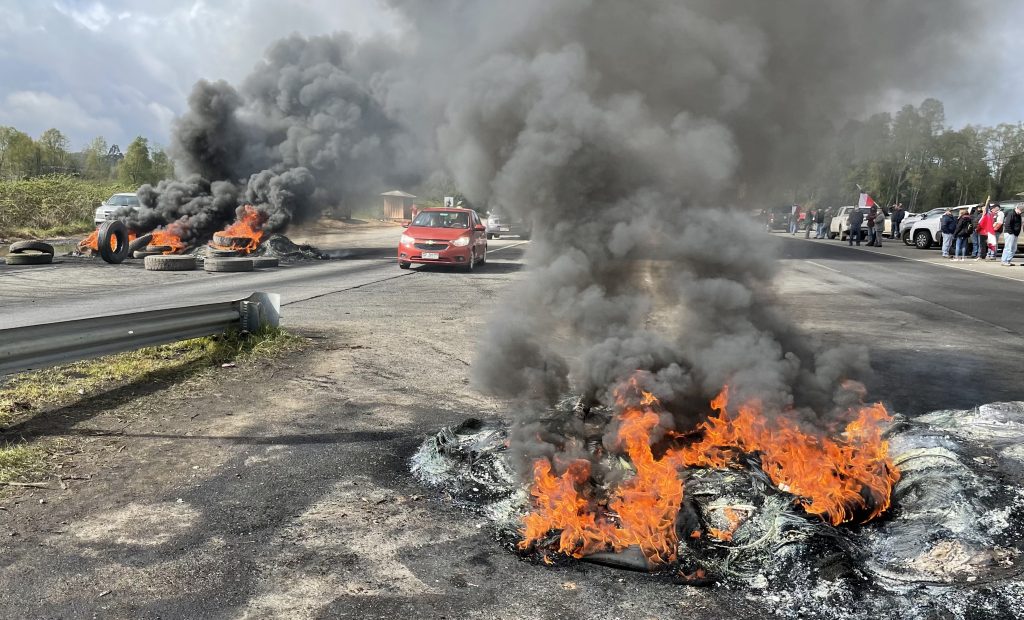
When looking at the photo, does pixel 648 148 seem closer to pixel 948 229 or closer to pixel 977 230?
pixel 977 230

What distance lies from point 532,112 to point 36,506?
385 cm

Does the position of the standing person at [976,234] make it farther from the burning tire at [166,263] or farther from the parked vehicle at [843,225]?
the burning tire at [166,263]

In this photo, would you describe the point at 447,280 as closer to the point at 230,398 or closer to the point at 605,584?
the point at 230,398

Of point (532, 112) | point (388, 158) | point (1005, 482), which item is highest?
point (388, 158)

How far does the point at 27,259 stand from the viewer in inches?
639

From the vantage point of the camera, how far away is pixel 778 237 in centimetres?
490

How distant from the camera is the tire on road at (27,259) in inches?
633

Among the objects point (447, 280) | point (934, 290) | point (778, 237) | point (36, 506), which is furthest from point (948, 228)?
point (36, 506)

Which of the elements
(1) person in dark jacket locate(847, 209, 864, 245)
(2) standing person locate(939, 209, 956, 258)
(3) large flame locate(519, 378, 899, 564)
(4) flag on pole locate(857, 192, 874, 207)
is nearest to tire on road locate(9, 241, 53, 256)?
(3) large flame locate(519, 378, 899, 564)

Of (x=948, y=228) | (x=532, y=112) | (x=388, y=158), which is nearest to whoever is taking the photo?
(x=532, y=112)

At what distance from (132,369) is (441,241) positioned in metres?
11.4

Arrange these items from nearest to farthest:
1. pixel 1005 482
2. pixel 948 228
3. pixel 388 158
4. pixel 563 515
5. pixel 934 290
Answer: pixel 563 515, pixel 1005 482, pixel 934 290, pixel 948 228, pixel 388 158

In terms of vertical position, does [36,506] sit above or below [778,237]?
below

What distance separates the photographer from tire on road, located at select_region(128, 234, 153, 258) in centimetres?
1983
